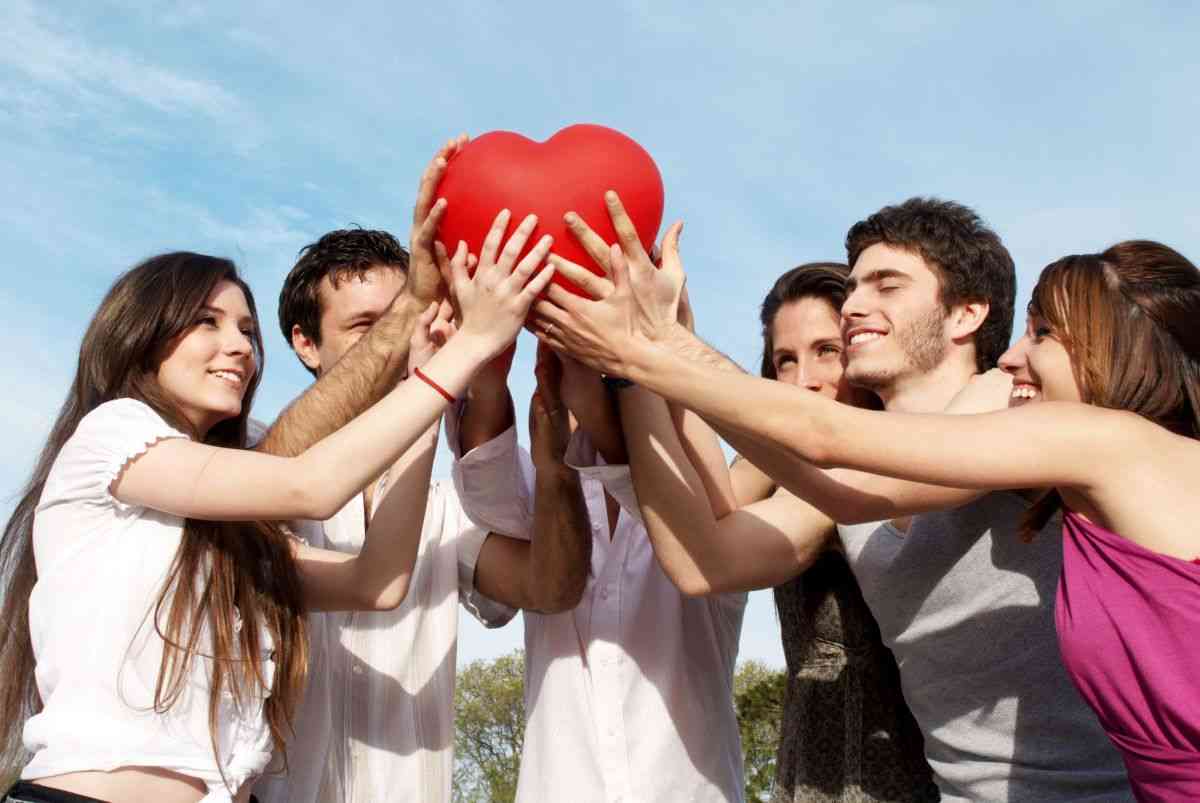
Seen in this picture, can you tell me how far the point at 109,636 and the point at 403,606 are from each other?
1475 millimetres

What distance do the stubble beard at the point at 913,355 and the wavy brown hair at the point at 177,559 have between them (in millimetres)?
2406

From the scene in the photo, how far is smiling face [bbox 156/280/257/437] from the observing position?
4.55 meters

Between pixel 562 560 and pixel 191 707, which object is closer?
pixel 191 707

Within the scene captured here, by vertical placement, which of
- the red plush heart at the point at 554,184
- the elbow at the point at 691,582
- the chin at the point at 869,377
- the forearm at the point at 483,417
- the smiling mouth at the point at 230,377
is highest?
the red plush heart at the point at 554,184

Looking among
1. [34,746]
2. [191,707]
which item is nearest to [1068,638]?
[191,707]

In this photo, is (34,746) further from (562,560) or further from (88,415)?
(562,560)

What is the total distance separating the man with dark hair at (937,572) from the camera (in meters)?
4.34

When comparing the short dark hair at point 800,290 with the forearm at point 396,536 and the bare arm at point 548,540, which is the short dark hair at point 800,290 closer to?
the bare arm at point 548,540

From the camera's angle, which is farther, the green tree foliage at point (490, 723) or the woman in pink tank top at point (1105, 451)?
the green tree foliage at point (490, 723)

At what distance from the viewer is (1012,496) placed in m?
4.62

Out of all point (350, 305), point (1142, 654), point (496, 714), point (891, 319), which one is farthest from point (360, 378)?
point (496, 714)

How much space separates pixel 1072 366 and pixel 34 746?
→ 10.9 ft

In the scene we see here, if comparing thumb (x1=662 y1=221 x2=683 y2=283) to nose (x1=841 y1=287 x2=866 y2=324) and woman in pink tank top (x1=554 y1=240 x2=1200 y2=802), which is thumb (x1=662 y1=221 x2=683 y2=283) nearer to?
woman in pink tank top (x1=554 y1=240 x2=1200 y2=802)

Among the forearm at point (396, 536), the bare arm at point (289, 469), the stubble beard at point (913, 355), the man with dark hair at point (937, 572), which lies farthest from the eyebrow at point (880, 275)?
the bare arm at point (289, 469)
